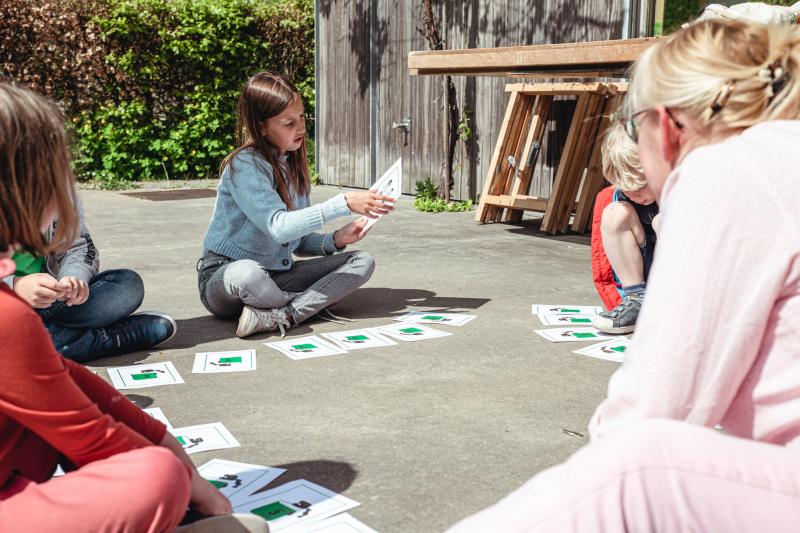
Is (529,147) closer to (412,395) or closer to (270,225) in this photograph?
(270,225)

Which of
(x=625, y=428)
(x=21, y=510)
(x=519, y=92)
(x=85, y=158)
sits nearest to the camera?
(x=625, y=428)

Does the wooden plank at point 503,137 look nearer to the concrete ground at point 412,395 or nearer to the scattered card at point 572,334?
the concrete ground at point 412,395

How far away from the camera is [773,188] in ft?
4.03

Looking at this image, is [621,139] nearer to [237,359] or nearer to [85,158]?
[237,359]

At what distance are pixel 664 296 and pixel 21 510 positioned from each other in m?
1.12

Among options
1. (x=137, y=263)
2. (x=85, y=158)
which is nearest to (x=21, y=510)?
(x=137, y=263)

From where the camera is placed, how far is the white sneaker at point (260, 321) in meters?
3.97

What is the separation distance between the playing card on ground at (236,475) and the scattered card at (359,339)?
1371 mm

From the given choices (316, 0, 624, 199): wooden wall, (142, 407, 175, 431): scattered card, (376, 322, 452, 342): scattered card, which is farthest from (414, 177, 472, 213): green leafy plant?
(142, 407, 175, 431): scattered card

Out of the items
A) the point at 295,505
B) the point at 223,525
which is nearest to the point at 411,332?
the point at 295,505

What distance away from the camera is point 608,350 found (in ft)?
12.3

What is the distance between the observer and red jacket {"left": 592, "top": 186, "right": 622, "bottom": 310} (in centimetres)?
424

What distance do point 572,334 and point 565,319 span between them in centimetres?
28

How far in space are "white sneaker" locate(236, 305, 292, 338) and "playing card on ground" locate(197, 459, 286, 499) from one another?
149cm
